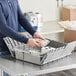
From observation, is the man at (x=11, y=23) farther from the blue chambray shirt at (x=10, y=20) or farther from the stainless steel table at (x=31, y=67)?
→ the stainless steel table at (x=31, y=67)

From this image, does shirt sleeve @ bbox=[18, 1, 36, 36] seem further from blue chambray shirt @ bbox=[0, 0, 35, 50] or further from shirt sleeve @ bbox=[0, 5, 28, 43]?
shirt sleeve @ bbox=[0, 5, 28, 43]

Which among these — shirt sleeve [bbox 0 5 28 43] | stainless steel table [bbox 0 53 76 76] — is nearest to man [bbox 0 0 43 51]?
shirt sleeve [bbox 0 5 28 43]

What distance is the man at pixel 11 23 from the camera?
1599mm

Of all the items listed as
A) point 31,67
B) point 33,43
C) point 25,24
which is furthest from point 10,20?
point 31,67

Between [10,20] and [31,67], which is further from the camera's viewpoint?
[10,20]

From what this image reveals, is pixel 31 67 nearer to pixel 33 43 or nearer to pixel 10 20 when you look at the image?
pixel 33 43

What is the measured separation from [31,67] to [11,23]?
47 cm

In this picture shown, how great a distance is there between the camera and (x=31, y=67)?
1503mm

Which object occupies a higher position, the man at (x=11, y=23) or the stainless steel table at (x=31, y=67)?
the man at (x=11, y=23)

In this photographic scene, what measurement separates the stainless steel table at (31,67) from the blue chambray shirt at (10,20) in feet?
0.52

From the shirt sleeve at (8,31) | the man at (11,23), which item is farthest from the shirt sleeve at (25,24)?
the shirt sleeve at (8,31)

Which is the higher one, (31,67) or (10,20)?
(10,20)

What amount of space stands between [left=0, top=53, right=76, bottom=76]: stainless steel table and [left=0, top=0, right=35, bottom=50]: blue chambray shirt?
0.16 meters

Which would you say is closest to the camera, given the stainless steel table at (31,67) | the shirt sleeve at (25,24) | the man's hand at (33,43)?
the stainless steel table at (31,67)
